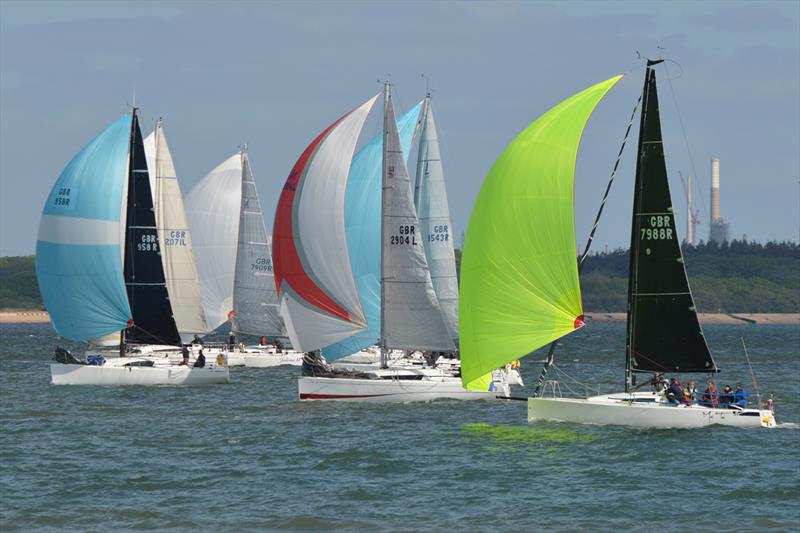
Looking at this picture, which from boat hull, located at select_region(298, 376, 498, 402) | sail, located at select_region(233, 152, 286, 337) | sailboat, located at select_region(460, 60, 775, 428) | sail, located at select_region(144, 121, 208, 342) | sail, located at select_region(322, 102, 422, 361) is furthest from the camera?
sail, located at select_region(233, 152, 286, 337)

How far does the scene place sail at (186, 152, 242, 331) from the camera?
69000 millimetres

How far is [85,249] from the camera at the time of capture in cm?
5025

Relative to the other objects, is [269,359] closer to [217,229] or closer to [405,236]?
[217,229]

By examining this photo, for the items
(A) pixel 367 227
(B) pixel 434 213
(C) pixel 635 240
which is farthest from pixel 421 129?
(C) pixel 635 240

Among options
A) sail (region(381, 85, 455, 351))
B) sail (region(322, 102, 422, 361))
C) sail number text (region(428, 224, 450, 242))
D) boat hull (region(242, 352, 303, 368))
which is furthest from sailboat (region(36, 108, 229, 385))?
boat hull (region(242, 352, 303, 368))

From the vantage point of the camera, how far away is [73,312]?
50.6m

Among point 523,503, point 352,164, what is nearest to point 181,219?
point 352,164

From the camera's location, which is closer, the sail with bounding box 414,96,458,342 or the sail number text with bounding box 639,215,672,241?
the sail number text with bounding box 639,215,672,241

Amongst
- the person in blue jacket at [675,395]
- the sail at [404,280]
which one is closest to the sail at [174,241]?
the sail at [404,280]

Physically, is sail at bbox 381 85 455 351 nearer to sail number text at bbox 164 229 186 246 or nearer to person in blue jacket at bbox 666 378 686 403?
person in blue jacket at bbox 666 378 686 403

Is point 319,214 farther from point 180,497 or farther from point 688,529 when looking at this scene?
point 688,529

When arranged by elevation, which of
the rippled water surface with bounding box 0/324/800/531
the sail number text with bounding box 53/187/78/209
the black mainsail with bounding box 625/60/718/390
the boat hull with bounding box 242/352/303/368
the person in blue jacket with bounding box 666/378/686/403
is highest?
the sail number text with bounding box 53/187/78/209

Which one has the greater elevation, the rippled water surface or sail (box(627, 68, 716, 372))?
sail (box(627, 68, 716, 372))

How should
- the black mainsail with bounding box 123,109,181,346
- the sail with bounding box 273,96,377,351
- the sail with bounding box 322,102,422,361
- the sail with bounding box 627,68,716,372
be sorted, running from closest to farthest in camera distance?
the sail with bounding box 627,68,716,372, the sail with bounding box 273,96,377,351, the sail with bounding box 322,102,422,361, the black mainsail with bounding box 123,109,181,346
